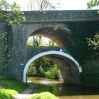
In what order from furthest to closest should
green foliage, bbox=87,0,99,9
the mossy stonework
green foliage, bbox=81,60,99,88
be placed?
1. the mossy stonework
2. green foliage, bbox=81,60,99,88
3. green foliage, bbox=87,0,99,9

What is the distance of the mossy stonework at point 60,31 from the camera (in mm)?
21906

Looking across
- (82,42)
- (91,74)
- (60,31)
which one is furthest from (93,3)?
(60,31)

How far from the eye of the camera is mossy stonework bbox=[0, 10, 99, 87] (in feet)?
71.9

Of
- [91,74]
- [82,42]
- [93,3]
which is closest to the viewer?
[93,3]

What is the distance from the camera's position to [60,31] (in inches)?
934

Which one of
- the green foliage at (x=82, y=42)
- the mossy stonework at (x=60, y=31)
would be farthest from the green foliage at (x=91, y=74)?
the green foliage at (x=82, y=42)

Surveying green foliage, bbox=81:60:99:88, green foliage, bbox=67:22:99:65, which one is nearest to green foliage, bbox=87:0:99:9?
green foliage, bbox=81:60:99:88

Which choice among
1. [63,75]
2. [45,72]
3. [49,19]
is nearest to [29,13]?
[49,19]

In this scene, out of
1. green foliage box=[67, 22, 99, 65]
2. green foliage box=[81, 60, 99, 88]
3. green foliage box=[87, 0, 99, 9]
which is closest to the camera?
green foliage box=[87, 0, 99, 9]

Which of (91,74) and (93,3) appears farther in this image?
(91,74)

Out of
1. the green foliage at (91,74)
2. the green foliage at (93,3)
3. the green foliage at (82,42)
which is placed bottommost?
the green foliage at (91,74)

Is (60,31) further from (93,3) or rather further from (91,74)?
(93,3)

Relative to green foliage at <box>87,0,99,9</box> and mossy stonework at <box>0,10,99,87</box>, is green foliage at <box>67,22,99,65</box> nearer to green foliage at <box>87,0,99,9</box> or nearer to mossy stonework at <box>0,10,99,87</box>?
mossy stonework at <box>0,10,99,87</box>

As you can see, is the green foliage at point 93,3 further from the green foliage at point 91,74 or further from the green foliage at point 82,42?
the green foliage at point 82,42
